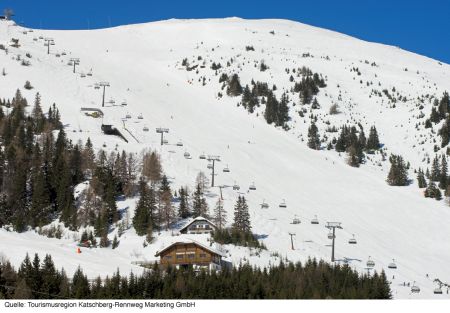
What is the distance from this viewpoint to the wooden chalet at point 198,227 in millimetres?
70000

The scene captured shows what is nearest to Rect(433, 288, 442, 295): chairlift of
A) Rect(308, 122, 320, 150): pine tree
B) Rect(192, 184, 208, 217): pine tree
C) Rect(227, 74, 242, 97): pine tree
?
Rect(192, 184, 208, 217): pine tree

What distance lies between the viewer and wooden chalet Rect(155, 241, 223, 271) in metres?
63.6

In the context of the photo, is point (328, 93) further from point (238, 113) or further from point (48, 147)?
point (48, 147)

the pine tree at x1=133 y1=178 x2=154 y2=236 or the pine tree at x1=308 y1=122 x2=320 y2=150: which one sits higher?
the pine tree at x1=308 y1=122 x2=320 y2=150

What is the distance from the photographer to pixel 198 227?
70.3 meters

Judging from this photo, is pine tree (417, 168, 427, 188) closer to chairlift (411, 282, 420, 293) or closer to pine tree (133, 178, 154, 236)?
chairlift (411, 282, 420, 293)

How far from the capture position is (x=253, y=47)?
187 metres

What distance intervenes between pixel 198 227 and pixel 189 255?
625 cm

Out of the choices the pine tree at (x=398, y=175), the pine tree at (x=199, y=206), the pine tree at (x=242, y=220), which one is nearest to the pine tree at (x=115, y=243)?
the pine tree at (x=199, y=206)

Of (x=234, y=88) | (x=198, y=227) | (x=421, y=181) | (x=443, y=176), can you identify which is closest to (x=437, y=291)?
(x=198, y=227)

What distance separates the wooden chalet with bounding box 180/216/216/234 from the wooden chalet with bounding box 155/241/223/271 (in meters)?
5.66

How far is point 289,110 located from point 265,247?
6944 cm

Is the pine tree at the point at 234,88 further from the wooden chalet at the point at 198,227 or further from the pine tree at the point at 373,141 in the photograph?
the wooden chalet at the point at 198,227

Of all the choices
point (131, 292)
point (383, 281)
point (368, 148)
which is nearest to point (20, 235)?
point (131, 292)
